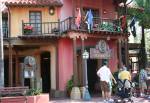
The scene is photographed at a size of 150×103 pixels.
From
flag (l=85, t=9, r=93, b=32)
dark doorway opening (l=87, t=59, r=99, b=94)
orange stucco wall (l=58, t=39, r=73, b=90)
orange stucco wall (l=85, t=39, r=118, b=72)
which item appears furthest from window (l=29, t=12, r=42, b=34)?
orange stucco wall (l=85, t=39, r=118, b=72)

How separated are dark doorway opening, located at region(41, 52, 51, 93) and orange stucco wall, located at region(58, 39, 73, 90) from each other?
2.88 metres

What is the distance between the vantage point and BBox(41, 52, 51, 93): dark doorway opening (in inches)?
1127

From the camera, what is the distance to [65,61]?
25750 millimetres

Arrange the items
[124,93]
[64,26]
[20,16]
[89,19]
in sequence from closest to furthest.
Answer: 1. [124,93]
2. [89,19]
3. [64,26]
4. [20,16]

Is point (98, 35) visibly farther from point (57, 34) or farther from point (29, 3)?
point (29, 3)

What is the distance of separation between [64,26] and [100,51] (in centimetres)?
316

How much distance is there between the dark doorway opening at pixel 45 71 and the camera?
93.9 ft

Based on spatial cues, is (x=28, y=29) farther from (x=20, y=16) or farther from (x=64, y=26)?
(x=64, y=26)

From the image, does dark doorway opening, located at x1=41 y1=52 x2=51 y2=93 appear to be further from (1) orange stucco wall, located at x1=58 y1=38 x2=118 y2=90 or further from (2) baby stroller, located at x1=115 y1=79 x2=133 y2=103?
(2) baby stroller, located at x1=115 y1=79 x2=133 y2=103

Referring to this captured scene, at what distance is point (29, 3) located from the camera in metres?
26.1

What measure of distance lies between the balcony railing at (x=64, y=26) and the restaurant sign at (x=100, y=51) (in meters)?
1.05

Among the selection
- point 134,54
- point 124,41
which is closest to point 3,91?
point 124,41

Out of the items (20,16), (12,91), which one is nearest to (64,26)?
(20,16)

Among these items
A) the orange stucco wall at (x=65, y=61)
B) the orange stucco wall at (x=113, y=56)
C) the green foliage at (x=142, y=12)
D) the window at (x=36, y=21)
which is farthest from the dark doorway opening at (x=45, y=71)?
the green foliage at (x=142, y=12)
